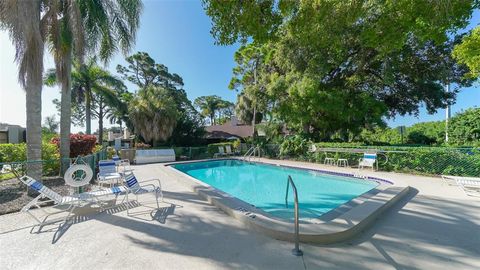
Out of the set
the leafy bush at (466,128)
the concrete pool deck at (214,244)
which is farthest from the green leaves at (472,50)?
the leafy bush at (466,128)

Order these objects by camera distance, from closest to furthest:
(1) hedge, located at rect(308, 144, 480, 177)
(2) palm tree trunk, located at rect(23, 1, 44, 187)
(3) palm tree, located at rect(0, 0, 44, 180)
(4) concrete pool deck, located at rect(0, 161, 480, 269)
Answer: (4) concrete pool deck, located at rect(0, 161, 480, 269) → (3) palm tree, located at rect(0, 0, 44, 180) → (2) palm tree trunk, located at rect(23, 1, 44, 187) → (1) hedge, located at rect(308, 144, 480, 177)

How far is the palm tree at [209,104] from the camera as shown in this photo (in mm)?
53219

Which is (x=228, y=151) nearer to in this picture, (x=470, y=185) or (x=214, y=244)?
(x=470, y=185)

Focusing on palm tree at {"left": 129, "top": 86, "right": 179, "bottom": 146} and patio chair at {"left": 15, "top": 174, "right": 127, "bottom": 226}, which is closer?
patio chair at {"left": 15, "top": 174, "right": 127, "bottom": 226}

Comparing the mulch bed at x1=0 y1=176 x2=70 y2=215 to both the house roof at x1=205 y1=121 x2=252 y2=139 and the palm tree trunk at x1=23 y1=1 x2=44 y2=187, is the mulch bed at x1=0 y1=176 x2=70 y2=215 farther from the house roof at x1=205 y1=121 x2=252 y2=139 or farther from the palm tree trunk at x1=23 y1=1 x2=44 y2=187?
the house roof at x1=205 y1=121 x2=252 y2=139

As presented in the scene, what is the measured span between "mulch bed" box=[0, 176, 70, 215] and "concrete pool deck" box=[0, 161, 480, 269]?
0.90m

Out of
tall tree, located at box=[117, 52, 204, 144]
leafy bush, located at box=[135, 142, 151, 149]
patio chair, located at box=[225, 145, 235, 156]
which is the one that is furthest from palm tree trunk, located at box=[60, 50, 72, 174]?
tall tree, located at box=[117, 52, 204, 144]

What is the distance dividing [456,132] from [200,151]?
18741mm

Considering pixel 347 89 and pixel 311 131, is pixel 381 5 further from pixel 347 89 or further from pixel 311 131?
pixel 311 131

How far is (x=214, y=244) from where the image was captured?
142 inches

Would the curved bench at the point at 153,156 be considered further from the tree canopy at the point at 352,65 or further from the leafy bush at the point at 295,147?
the leafy bush at the point at 295,147

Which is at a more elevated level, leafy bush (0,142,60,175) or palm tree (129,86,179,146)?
palm tree (129,86,179,146)

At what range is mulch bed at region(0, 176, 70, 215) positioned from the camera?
5.52 metres

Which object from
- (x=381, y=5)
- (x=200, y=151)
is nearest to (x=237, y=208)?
(x=381, y=5)
